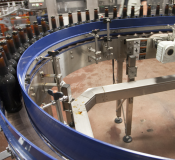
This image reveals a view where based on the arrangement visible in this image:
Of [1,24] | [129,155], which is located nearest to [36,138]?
[129,155]

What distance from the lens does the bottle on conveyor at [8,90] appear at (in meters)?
0.82

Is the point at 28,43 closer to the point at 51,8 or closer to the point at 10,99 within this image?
the point at 10,99

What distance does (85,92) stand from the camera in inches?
39.4

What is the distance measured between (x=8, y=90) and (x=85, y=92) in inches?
16.2

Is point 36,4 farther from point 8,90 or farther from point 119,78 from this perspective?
point 8,90

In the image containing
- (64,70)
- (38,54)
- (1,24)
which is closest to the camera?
(38,54)

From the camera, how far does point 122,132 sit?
2.04 metres

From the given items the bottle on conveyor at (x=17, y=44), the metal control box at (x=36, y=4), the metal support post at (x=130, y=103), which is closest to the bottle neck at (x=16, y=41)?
the bottle on conveyor at (x=17, y=44)

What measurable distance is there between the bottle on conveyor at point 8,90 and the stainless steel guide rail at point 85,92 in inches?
2.2

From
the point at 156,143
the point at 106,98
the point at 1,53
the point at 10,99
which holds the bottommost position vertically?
the point at 156,143

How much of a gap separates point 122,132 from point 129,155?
1.69 metres

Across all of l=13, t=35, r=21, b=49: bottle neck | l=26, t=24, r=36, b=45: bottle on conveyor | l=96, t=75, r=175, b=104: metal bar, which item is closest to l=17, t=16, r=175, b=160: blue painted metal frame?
l=13, t=35, r=21, b=49: bottle neck

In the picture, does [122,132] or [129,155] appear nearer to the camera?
[129,155]

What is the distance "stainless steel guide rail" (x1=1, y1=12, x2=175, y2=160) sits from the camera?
0.50m
